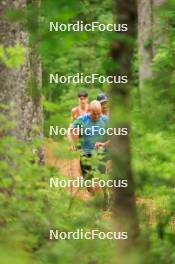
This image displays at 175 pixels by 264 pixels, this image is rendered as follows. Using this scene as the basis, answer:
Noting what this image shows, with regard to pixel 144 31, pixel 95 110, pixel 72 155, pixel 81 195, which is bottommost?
pixel 81 195

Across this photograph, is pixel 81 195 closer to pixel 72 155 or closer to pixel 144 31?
pixel 72 155

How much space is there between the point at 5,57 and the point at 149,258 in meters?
2.17

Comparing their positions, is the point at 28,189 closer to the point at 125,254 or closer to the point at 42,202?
the point at 42,202

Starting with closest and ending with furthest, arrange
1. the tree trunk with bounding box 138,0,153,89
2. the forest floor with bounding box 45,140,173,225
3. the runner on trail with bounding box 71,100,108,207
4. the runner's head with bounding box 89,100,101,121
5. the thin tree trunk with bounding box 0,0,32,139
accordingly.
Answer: the forest floor with bounding box 45,140,173,225
the runner on trail with bounding box 71,100,108,207
the thin tree trunk with bounding box 0,0,32,139
the runner's head with bounding box 89,100,101,121
the tree trunk with bounding box 138,0,153,89

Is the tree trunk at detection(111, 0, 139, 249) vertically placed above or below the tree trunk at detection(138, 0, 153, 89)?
below

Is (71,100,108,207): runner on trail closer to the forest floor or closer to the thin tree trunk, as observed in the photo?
the forest floor

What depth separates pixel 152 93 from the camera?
4.17m

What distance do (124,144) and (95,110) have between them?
21.8 ft

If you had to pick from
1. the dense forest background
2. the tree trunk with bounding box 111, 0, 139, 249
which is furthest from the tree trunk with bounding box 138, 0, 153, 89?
the tree trunk with bounding box 111, 0, 139, 249

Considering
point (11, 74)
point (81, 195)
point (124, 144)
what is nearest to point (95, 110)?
point (11, 74)

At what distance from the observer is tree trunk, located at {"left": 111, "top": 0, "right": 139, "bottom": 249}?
11.1 ft

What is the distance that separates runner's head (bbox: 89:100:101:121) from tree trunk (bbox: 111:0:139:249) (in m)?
6.04

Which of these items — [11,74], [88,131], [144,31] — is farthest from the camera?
[144,31]

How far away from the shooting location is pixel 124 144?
3.51 meters
